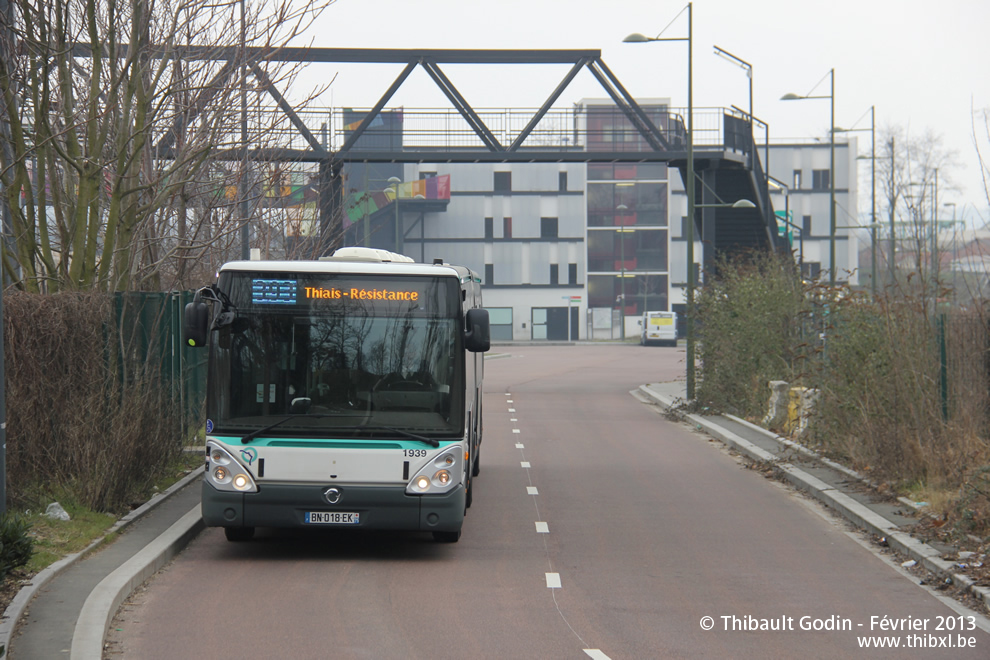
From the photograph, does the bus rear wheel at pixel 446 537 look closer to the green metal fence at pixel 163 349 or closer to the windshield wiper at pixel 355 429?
the windshield wiper at pixel 355 429

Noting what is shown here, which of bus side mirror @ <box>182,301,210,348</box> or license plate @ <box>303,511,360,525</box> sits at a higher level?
bus side mirror @ <box>182,301,210,348</box>

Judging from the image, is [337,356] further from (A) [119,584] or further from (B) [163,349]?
(B) [163,349]

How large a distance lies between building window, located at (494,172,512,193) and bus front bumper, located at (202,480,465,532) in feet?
268

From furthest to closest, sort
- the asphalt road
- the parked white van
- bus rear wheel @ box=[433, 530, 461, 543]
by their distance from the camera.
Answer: the parked white van, bus rear wheel @ box=[433, 530, 461, 543], the asphalt road

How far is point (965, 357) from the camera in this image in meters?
12.9

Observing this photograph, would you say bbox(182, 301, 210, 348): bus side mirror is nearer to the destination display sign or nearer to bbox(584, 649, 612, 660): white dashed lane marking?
the destination display sign

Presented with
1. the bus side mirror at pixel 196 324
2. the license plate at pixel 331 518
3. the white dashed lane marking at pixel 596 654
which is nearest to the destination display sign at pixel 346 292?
the bus side mirror at pixel 196 324

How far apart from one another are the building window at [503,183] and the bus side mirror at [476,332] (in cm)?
8121

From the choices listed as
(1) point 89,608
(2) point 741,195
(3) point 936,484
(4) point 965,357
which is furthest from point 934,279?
(2) point 741,195

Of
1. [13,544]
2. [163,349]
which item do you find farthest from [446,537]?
[163,349]

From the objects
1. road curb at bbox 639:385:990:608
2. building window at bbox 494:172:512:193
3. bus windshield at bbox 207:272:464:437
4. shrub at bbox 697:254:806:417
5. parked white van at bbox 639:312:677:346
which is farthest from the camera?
building window at bbox 494:172:512:193

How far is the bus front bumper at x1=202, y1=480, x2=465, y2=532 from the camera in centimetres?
967

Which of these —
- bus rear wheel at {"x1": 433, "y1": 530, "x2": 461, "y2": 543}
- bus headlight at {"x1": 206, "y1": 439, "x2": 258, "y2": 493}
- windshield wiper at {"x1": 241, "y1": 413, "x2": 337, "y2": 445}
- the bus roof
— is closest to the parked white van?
bus rear wheel at {"x1": 433, "y1": 530, "x2": 461, "y2": 543}

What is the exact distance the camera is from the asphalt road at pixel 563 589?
7250 mm
